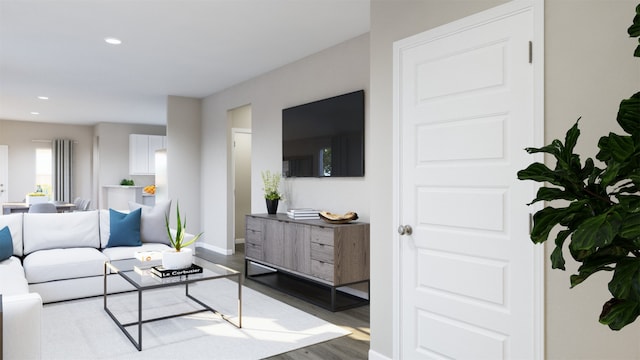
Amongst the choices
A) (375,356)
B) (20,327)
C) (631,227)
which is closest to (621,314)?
(631,227)

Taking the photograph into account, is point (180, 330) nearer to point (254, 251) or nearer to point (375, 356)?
point (375, 356)

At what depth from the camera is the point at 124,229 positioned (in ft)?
15.4

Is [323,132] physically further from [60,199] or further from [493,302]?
[60,199]

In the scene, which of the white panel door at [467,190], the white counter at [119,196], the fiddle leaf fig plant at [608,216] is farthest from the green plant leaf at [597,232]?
the white counter at [119,196]

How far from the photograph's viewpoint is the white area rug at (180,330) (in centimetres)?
297

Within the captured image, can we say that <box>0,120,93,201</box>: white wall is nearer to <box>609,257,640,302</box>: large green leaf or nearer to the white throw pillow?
the white throw pillow

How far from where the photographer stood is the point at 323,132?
4.78 m

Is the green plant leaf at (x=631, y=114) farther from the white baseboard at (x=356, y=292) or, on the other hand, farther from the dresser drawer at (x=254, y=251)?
the dresser drawer at (x=254, y=251)

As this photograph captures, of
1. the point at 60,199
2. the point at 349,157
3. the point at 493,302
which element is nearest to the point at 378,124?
the point at 493,302

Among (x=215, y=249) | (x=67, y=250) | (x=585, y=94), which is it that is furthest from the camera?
(x=215, y=249)

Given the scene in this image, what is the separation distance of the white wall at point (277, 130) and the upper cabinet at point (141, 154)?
4087 millimetres

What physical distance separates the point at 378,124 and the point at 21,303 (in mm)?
2182

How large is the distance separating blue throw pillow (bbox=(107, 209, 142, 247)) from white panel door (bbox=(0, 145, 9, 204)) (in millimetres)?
7778

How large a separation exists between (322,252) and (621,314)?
3.16 meters
